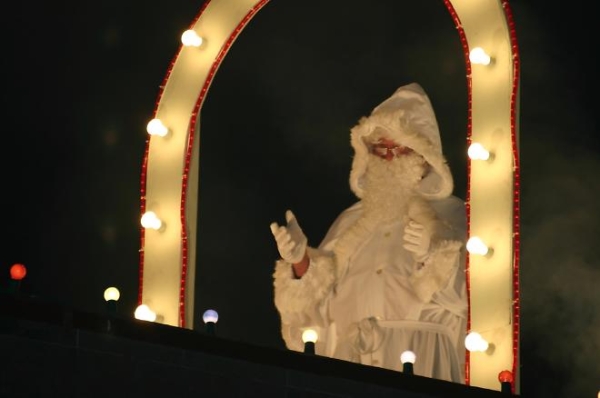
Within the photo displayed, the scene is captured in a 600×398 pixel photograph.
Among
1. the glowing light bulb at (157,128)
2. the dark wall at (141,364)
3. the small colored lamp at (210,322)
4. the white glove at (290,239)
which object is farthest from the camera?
the glowing light bulb at (157,128)

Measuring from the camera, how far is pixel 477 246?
24.8 ft

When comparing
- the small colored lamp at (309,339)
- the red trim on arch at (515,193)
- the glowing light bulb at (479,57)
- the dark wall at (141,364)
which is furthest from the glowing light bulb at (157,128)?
the dark wall at (141,364)

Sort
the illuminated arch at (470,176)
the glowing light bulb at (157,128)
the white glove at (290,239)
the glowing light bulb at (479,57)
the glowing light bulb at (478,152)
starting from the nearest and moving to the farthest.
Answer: the illuminated arch at (470,176)
the glowing light bulb at (478,152)
the glowing light bulb at (479,57)
the white glove at (290,239)
the glowing light bulb at (157,128)

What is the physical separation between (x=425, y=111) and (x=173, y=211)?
1.10 meters

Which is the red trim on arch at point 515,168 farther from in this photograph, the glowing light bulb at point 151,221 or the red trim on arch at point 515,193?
the glowing light bulb at point 151,221

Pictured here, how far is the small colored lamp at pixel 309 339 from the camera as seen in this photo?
275 inches

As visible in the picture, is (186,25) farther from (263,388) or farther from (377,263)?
(263,388)

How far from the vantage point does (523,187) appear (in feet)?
30.0

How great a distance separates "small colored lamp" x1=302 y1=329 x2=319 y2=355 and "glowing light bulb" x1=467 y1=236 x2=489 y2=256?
0.63m

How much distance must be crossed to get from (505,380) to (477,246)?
1.90 feet

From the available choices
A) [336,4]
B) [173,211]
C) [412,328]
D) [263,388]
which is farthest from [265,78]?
[263,388]

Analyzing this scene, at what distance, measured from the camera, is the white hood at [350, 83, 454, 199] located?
27.2 feet

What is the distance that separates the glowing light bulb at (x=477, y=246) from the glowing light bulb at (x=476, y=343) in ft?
0.99

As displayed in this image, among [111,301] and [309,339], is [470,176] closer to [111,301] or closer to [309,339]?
[309,339]
